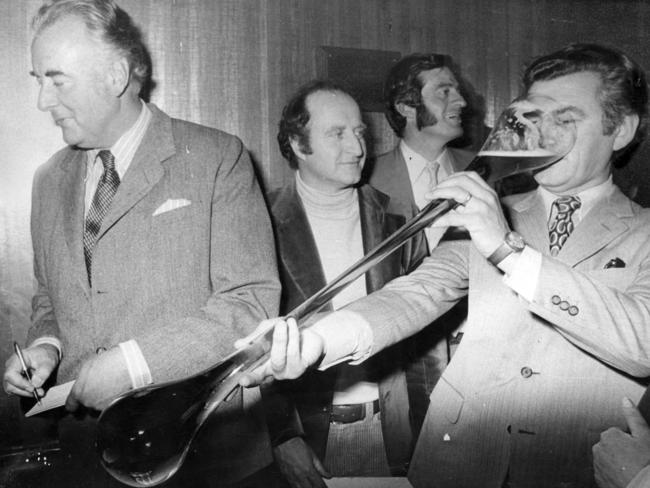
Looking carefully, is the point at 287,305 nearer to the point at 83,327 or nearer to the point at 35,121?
the point at 83,327

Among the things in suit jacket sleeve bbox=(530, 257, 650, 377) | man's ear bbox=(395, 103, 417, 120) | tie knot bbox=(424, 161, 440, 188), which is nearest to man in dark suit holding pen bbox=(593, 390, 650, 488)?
suit jacket sleeve bbox=(530, 257, 650, 377)

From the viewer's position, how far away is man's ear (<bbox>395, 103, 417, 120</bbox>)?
934 millimetres

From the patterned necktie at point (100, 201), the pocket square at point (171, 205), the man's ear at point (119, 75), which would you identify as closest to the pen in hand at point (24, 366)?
the patterned necktie at point (100, 201)

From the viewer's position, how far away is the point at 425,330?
956 mm

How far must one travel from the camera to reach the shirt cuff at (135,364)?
72 cm

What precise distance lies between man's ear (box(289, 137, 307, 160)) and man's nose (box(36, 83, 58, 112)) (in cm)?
35

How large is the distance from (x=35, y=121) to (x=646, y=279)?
2.85 feet

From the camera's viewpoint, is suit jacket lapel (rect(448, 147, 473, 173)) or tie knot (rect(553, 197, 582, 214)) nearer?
tie knot (rect(553, 197, 582, 214))

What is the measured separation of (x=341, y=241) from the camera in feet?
2.93

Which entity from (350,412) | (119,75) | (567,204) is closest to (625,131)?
(567,204)

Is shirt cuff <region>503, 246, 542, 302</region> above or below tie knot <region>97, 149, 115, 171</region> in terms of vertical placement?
below

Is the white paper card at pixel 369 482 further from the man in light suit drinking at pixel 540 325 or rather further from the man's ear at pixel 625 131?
the man's ear at pixel 625 131

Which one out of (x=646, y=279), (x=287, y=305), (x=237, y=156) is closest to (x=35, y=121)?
(x=237, y=156)

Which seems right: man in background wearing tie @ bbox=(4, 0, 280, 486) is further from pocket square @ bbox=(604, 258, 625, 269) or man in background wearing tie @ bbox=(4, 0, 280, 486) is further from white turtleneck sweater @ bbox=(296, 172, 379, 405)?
pocket square @ bbox=(604, 258, 625, 269)
